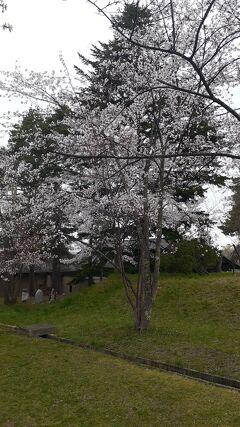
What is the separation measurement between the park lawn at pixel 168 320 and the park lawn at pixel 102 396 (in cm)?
131

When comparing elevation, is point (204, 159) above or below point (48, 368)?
above

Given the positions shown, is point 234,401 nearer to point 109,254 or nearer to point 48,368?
point 48,368

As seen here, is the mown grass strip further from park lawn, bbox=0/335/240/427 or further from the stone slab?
the stone slab

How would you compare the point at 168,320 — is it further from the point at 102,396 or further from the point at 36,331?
the point at 102,396

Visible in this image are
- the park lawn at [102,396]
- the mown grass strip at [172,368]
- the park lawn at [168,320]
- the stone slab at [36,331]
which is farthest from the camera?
the stone slab at [36,331]

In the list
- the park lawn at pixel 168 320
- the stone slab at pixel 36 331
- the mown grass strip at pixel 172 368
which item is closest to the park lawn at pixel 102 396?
the mown grass strip at pixel 172 368

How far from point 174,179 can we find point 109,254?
9.23 metres

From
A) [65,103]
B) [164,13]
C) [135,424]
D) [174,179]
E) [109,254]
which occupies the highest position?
[65,103]

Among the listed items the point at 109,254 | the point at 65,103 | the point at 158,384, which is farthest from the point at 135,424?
the point at 109,254

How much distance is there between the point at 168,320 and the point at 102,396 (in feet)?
24.2

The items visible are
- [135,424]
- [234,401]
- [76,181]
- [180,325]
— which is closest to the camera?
[135,424]

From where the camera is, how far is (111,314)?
56.2 feet

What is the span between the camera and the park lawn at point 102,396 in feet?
22.3

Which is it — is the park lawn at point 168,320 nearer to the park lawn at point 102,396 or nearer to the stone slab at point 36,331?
the stone slab at point 36,331
